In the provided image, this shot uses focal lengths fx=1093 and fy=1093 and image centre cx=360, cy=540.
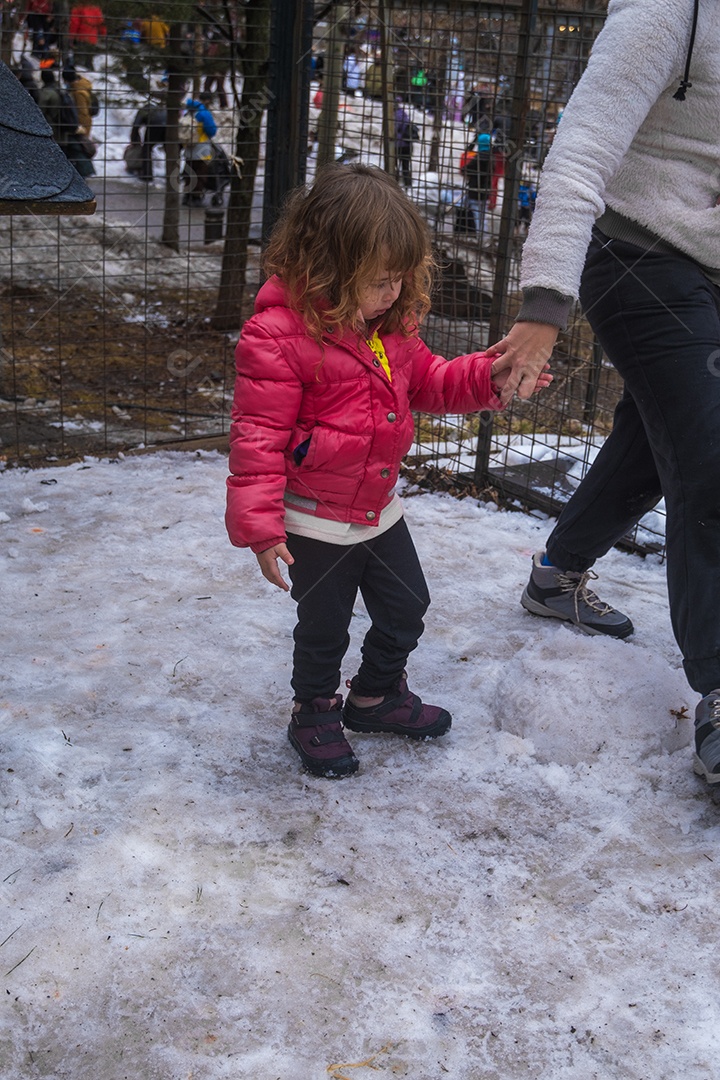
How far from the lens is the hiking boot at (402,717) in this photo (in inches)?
107

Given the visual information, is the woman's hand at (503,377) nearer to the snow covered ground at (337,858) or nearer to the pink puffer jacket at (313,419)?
the pink puffer jacket at (313,419)

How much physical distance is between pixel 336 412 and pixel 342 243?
349mm

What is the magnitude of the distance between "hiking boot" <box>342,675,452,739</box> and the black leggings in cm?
5

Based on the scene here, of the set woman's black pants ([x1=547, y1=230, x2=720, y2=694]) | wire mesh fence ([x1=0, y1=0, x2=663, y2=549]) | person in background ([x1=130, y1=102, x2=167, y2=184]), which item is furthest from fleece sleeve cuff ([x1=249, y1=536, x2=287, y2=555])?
person in background ([x1=130, y1=102, x2=167, y2=184])


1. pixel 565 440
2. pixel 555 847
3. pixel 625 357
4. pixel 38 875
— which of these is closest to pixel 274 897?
pixel 38 875

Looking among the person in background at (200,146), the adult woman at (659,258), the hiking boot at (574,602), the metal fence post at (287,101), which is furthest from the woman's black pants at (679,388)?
the person in background at (200,146)

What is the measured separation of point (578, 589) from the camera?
336 cm

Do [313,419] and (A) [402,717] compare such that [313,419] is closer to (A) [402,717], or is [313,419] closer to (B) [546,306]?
(B) [546,306]

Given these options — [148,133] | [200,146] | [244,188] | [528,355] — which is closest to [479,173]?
[528,355]

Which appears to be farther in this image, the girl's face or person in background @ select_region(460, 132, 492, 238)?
person in background @ select_region(460, 132, 492, 238)

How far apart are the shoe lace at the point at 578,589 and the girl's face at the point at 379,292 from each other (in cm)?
132

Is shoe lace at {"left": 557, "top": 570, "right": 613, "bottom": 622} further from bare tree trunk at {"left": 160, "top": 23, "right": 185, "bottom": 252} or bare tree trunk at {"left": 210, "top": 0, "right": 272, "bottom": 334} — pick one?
bare tree trunk at {"left": 160, "top": 23, "right": 185, "bottom": 252}

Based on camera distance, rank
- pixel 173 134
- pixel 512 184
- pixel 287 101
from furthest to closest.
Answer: pixel 173 134 < pixel 287 101 < pixel 512 184

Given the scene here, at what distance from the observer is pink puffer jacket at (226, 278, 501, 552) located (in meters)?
2.25
